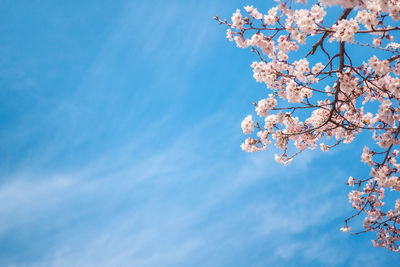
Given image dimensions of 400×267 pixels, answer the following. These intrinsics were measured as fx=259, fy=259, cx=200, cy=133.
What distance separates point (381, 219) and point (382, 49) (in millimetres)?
6522

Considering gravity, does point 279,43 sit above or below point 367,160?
above

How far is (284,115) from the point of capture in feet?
25.8

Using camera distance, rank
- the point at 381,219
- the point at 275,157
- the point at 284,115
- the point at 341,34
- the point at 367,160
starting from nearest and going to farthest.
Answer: the point at 341,34
the point at 367,160
the point at 284,115
the point at 275,157
the point at 381,219

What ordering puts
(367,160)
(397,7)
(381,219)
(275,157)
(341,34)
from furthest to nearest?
(381,219)
(275,157)
(367,160)
(341,34)
(397,7)

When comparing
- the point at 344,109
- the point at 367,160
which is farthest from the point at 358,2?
the point at 344,109

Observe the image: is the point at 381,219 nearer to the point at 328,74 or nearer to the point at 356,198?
the point at 356,198

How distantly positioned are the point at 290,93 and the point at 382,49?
2.12 meters

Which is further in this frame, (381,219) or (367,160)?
(381,219)

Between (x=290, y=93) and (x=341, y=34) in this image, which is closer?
(x=341, y=34)

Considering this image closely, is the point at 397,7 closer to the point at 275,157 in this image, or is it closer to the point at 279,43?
the point at 279,43

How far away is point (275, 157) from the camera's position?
338 inches

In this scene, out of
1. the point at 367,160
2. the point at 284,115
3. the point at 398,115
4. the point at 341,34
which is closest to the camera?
the point at 341,34

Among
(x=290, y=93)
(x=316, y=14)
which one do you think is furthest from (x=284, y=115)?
(x=316, y=14)

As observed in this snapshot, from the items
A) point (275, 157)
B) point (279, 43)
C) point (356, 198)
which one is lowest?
point (356, 198)
